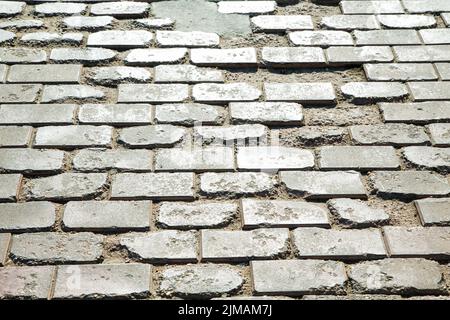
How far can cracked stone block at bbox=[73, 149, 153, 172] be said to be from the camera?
1.91m

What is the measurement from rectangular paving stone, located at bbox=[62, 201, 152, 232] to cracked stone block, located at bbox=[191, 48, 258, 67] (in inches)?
30.5

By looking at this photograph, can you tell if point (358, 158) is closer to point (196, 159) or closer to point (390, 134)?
point (390, 134)

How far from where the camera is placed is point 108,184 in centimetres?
186

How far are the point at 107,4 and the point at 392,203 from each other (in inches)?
63.4

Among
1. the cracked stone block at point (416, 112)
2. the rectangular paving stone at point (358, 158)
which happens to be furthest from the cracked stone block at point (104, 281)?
the cracked stone block at point (416, 112)

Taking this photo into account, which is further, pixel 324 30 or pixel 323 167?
pixel 324 30

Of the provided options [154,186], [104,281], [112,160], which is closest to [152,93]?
[112,160]

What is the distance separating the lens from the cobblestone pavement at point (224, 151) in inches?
65.2

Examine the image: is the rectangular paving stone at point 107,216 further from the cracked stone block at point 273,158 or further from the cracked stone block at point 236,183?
the cracked stone block at point 273,158

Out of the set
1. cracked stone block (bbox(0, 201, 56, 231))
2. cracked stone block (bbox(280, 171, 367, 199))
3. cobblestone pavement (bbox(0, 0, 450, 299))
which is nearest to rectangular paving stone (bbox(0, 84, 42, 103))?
cobblestone pavement (bbox(0, 0, 450, 299))

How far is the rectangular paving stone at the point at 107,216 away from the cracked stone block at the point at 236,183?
20 cm
